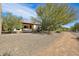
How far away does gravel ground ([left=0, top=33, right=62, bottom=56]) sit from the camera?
2.34 meters

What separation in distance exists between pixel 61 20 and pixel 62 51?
38cm

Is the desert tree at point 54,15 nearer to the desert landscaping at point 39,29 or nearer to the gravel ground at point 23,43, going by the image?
the desert landscaping at point 39,29

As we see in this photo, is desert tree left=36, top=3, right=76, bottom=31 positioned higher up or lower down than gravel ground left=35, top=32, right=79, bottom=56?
higher up

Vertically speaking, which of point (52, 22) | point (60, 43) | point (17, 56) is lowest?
point (17, 56)

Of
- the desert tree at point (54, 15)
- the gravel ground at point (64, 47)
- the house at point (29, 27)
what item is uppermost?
the desert tree at point (54, 15)

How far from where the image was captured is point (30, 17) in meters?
2.37

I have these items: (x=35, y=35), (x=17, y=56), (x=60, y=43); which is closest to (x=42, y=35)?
(x=35, y=35)

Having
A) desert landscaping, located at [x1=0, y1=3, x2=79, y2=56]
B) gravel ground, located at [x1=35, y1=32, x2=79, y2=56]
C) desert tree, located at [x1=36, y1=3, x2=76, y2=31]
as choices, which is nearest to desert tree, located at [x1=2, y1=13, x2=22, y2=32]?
desert landscaping, located at [x1=0, y1=3, x2=79, y2=56]

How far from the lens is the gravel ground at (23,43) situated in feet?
7.68

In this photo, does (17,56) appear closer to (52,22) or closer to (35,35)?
(35,35)

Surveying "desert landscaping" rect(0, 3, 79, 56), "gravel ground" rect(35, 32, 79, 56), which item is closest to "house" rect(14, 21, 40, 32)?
"desert landscaping" rect(0, 3, 79, 56)

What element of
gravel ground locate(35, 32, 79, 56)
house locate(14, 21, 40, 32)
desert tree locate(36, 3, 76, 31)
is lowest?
gravel ground locate(35, 32, 79, 56)

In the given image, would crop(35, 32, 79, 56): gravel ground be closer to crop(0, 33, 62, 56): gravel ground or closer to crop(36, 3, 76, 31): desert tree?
crop(0, 33, 62, 56): gravel ground

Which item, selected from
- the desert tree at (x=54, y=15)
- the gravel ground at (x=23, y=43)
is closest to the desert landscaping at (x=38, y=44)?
the gravel ground at (x=23, y=43)
